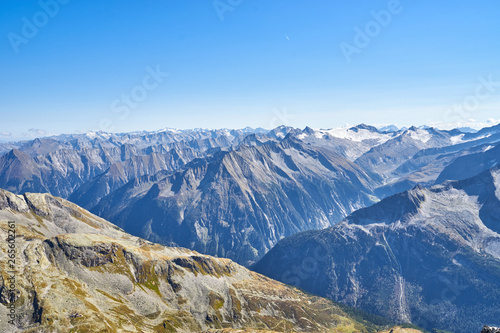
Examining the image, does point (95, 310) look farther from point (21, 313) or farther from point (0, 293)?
point (0, 293)

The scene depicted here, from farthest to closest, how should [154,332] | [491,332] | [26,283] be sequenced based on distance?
[154,332]
[26,283]
[491,332]

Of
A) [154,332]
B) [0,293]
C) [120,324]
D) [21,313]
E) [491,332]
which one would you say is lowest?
[154,332]

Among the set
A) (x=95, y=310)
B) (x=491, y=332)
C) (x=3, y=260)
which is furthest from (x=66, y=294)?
(x=491, y=332)

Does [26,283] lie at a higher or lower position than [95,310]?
higher

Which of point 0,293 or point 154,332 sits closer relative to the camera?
point 0,293

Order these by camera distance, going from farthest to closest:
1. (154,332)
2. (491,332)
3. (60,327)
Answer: (154,332) → (60,327) → (491,332)

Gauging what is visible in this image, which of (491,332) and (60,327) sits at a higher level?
(491,332)

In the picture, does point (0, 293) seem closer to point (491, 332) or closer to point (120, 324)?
point (120, 324)

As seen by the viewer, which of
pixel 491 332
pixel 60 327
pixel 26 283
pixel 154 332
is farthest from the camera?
pixel 154 332

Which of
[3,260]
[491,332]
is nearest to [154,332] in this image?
[3,260]
